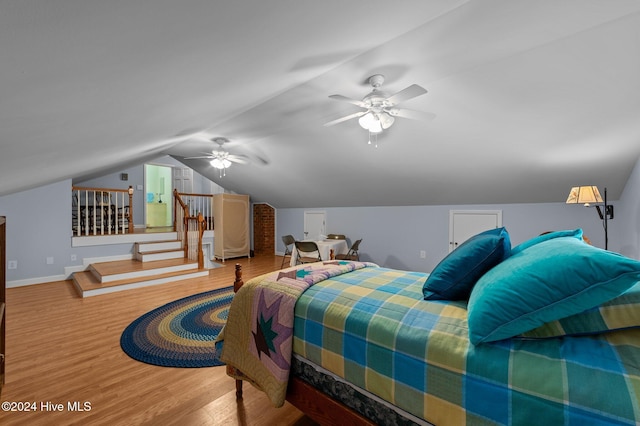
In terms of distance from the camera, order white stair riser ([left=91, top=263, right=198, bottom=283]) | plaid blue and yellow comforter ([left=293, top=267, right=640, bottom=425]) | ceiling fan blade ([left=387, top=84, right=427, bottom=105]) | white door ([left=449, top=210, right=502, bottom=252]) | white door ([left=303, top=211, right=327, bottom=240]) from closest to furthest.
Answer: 1. plaid blue and yellow comforter ([left=293, top=267, right=640, bottom=425])
2. ceiling fan blade ([left=387, top=84, right=427, bottom=105])
3. white stair riser ([left=91, top=263, right=198, bottom=283])
4. white door ([left=449, top=210, right=502, bottom=252])
5. white door ([left=303, top=211, right=327, bottom=240])

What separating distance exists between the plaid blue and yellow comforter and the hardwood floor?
0.80m

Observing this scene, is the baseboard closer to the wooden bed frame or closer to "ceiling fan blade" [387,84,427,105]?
the wooden bed frame

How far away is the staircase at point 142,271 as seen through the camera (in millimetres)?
4182

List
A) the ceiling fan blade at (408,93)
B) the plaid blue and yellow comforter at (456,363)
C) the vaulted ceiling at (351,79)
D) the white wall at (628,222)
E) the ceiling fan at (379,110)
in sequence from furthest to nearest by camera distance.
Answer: the white wall at (628,222) → the ceiling fan at (379,110) → the ceiling fan blade at (408,93) → the vaulted ceiling at (351,79) → the plaid blue and yellow comforter at (456,363)

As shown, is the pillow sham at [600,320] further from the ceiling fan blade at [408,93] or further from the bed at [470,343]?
the ceiling fan blade at [408,93]

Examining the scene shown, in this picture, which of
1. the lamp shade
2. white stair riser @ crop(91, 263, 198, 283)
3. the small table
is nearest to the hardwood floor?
white stair riser @ crop(91, 263, 198, 283)

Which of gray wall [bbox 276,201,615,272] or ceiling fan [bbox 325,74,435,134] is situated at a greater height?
ceiling fan [bbox 325,74,435,134]

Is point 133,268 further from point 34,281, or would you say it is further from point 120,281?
point 34,281

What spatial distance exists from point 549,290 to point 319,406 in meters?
1.14

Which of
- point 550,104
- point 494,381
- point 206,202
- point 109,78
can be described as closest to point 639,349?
point 494,381

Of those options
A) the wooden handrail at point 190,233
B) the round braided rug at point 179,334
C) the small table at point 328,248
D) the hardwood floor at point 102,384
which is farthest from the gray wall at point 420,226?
the hardwood floor at point 102,384

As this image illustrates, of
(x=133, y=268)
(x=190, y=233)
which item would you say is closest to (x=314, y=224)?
(x=190, y=233)

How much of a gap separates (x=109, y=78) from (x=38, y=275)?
17.4ft

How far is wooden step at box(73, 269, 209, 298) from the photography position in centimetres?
400
